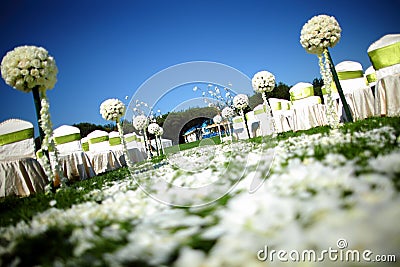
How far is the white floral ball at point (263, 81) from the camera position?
26.3 feet

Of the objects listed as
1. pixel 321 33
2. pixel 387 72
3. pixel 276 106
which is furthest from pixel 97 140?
pixel 387 72

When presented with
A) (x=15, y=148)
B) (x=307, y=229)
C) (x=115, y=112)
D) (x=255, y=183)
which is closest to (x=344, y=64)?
(x=115, y=112)

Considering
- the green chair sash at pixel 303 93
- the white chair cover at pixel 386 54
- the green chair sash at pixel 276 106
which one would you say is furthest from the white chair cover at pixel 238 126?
the white chair cover at pixel 386 54

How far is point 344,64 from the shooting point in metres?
9.17

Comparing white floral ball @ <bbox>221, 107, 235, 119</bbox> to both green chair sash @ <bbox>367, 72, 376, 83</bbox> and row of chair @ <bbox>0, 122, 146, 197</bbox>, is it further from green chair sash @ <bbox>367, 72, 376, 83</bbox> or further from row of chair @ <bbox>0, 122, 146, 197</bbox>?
green chair sash @ <bbox>367, 72, 376, 83</bbox>

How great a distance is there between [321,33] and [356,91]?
8.48 ft

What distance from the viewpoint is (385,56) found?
6.30 metres

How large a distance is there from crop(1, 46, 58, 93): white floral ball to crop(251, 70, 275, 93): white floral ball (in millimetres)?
5771

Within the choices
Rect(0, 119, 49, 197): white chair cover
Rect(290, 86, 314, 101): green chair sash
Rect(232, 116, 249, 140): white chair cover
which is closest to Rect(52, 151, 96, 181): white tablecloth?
Rect(0, 119, 49, 197): white chair cover

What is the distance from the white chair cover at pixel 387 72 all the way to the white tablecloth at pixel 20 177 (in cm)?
776

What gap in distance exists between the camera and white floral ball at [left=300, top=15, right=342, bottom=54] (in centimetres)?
505

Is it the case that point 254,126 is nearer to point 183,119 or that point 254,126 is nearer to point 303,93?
point 303,93

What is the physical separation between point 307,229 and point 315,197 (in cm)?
27

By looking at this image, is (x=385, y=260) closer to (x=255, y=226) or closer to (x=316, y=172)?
(x=255, y=226)
